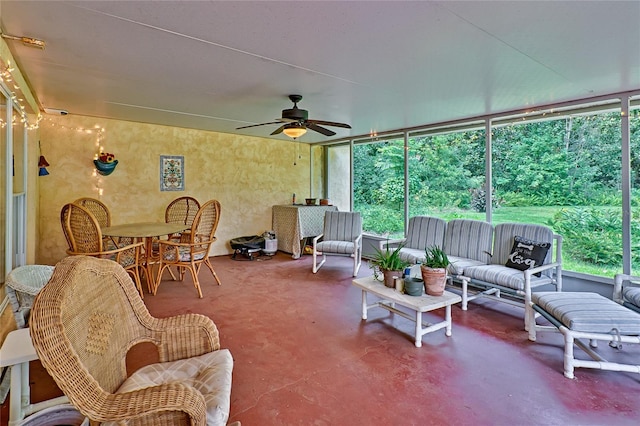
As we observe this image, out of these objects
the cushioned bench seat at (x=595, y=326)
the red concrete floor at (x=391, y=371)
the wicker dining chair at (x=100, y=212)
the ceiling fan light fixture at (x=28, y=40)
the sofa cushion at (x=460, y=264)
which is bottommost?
the red concrete floor at (x=391, y=371)

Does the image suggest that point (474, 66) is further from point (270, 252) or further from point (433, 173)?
point (270, 252)

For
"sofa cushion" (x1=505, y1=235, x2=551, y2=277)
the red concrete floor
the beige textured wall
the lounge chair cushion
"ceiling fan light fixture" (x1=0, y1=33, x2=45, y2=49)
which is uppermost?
"ceiling fan light fixture" (x1=0, y1=33, x2=45, y2=49)

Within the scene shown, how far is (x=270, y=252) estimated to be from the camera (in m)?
6.10

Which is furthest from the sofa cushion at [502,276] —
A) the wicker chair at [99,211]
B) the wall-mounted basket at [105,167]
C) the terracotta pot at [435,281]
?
the wall-mounted basket at [105,167]

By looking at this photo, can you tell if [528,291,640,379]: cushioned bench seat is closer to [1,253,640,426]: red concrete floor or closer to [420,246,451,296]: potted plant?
[1,253,640,426]: red concrete floor

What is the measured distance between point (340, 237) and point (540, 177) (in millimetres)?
2801

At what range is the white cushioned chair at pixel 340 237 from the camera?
4898mm

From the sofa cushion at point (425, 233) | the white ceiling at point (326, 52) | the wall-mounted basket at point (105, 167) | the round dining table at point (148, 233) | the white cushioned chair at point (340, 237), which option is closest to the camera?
the white ceiling at point (326, 52)

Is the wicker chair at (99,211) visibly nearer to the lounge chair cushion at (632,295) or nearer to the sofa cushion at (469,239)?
the sofa cushion at (469,239)

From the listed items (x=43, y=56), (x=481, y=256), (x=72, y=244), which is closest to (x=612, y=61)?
(x=481, y=256)

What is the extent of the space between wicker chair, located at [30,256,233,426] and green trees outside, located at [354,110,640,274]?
4.01 m

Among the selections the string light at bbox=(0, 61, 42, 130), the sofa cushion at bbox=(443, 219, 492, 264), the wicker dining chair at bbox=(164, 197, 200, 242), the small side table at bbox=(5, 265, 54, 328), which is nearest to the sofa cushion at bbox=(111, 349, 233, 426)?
the small side table at bbox=(5, 265, 54, 328)

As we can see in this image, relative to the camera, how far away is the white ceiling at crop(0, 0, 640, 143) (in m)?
1.86

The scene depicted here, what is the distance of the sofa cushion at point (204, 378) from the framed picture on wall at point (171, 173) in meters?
4.42
